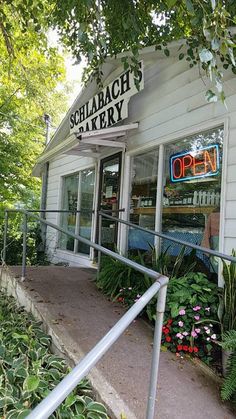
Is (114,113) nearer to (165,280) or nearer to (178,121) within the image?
(178,121)

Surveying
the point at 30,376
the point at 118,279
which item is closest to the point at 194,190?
the point at 118,279

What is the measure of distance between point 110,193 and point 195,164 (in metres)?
2.41

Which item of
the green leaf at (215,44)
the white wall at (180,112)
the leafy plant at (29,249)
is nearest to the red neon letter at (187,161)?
the white wall at (180,112)

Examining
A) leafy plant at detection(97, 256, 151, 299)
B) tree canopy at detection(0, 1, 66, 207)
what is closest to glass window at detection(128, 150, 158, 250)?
leafy plant at detection(97, 256, 151, 299)

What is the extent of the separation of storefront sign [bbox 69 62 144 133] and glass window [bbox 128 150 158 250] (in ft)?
2.42

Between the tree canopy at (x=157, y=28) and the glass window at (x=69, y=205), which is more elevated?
the tree canopy at (x=157, y=28)

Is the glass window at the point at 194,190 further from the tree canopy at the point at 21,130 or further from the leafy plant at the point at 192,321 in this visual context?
the tree canopy at the point at 21,130

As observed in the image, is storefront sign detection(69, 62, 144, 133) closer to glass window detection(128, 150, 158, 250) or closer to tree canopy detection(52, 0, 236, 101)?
tree canopy detection(52, 0, 236, 101)

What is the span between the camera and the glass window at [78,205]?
7.59 meters

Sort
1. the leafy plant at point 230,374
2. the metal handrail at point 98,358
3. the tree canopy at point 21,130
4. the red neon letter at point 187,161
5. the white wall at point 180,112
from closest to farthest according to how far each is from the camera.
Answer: the metal handrail at point 98,358 → the leafy plant at point 230,374 → the white wall at point 180,112 → the red neon letter at point 187,161 → the tree canopy at point 21,130

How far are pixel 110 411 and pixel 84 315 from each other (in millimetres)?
1581

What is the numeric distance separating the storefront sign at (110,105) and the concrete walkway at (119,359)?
264cm

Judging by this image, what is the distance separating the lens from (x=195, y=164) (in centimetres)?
448

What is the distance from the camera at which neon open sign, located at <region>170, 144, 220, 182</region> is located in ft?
13.6
